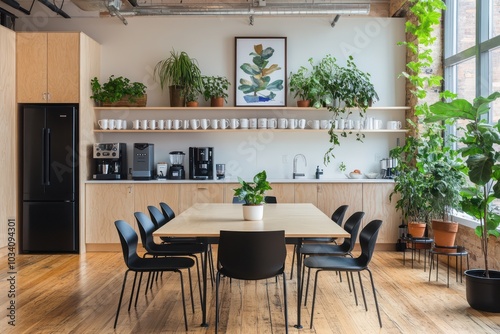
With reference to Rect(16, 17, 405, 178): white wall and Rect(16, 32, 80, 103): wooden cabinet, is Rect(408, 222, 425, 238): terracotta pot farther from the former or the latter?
Rect(16, 32, 80, 103): wooden cabinet

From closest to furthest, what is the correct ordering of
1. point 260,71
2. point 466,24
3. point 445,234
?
point 445,234 < point 466,24 < point 260,71

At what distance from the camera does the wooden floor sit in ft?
11.7

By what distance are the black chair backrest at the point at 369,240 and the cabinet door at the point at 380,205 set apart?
2.60 metres

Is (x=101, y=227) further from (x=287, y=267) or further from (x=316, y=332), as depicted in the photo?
(x=316, y=332)

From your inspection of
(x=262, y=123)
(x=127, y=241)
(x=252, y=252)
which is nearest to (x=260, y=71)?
(x=262, y=123)

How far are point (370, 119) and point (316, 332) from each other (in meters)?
4.03

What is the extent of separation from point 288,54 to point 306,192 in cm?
205

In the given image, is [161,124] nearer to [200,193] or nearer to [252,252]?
[200,193]

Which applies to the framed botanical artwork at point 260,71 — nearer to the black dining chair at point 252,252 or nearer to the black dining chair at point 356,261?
the black dining chair at point 356,261

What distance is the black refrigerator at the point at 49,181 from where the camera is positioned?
6.32 meters

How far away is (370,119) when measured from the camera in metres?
6.83

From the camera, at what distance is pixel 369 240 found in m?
3.61

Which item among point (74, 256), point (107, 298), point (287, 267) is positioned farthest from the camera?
point (74, 256)

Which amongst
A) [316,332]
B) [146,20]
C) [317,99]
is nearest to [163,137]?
[146,20]
